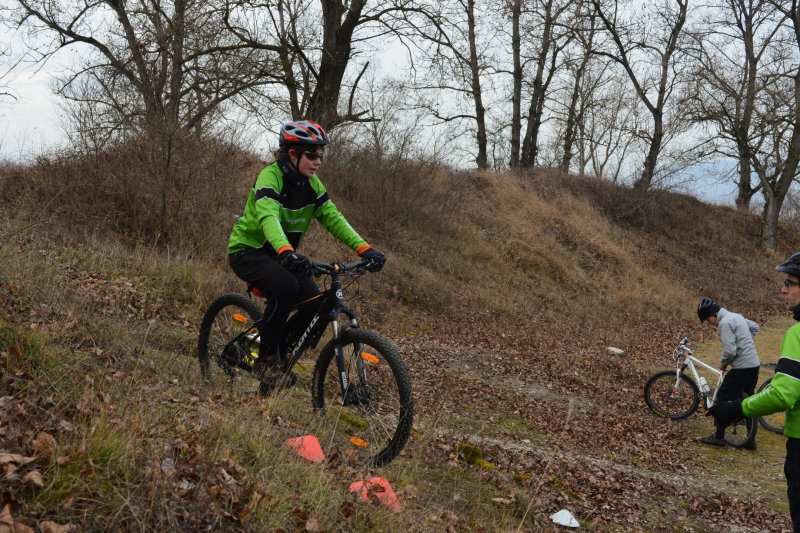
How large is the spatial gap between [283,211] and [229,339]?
4.91ft

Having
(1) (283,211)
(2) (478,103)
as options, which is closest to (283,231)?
(1) (283,211)

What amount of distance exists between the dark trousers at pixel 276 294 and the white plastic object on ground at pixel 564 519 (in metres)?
2.55

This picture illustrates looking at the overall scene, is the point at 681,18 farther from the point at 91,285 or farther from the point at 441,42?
the point at 91,285

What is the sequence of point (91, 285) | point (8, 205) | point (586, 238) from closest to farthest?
1. point (91, 285)
2. point (8, 205)
3. point (586, 238)

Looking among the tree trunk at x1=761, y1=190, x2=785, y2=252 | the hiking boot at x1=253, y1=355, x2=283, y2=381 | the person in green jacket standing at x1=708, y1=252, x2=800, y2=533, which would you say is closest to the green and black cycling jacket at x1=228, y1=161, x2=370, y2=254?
the hiking boot at x1=253, y1=355, x2=283, y2=381

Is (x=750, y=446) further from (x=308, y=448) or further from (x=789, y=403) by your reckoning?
(x=308, y=448)

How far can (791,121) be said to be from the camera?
80.0 ft

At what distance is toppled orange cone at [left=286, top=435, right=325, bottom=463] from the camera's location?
3.93 m

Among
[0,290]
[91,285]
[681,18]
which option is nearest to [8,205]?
[91,285]

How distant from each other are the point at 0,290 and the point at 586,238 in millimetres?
20809

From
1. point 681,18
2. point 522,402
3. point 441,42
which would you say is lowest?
point 522,402

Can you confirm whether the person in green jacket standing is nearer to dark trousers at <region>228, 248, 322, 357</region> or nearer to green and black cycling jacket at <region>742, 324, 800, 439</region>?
green and black cycling jacket at <region>742, 324, 800, 439</region>

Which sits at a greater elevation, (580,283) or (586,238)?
(586,238)

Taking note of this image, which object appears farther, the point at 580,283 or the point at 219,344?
the point at 580,283
